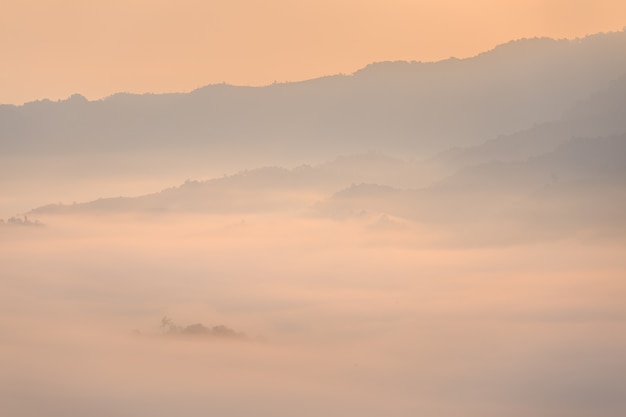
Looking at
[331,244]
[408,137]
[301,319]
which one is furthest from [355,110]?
[301,319]

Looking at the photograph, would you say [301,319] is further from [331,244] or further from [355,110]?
[355,110]

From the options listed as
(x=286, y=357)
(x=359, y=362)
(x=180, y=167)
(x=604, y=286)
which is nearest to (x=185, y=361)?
(x=286, y=357)

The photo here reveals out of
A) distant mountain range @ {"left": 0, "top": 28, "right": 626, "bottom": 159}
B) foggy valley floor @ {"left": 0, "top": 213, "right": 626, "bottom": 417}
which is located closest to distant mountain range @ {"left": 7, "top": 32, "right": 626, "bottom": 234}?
distant mountain range @ {"left": 0, "top": 28, "right": 626, "bottom": 159}

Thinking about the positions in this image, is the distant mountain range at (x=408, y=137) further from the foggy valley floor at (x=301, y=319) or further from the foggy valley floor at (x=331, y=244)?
the foggy valley floor at (x=301, y=319)

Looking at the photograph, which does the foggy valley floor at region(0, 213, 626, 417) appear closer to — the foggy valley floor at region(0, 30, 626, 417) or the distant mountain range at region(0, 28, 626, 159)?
the foggy valley floor at region(0, 30, 626, 417)

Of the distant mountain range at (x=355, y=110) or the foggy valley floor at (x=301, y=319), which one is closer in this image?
the foggy valley floor at (x=301, y=319)

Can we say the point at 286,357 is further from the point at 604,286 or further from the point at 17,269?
the point at 604,286

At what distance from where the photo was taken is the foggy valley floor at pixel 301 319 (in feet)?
38.6

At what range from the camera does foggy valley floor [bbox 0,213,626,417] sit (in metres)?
11.8

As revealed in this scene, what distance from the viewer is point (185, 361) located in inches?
508

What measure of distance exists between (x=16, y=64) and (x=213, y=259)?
425cm

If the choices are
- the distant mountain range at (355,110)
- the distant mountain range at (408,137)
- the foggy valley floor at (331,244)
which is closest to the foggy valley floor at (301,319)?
the foggy valley floor at (331,244)

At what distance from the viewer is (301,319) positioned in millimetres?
13273

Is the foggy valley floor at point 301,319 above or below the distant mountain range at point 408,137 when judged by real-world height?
below
